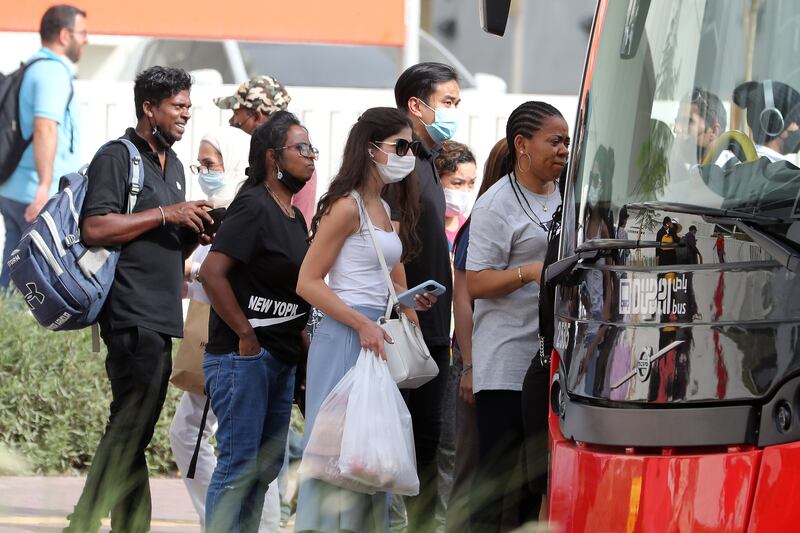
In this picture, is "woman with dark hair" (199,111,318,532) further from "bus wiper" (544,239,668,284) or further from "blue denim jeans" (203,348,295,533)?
"bus wiper" (544,239,668,284)

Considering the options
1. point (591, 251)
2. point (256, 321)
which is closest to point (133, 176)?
→ point (256, 321)

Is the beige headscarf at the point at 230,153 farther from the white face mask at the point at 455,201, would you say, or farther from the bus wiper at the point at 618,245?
the bus wiper at the point at 618,245

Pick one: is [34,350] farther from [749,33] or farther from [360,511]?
[749,33]

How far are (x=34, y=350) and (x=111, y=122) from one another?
2670 millimetres

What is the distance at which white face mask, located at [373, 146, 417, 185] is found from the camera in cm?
534

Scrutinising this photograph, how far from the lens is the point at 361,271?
5277 mm

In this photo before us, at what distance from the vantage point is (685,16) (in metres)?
3.98

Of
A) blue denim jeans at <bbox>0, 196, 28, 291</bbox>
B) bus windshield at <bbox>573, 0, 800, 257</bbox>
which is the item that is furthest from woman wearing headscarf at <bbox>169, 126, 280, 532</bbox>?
blue denim jeans at <bbox>0, 196, 28, 291</bbox>

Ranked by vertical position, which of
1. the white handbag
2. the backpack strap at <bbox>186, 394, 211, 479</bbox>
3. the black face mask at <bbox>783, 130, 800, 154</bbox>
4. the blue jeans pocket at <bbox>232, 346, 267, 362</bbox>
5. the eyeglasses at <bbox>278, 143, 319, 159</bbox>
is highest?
the black face mask at <bbox>783, 130, 800, 154</bbox>

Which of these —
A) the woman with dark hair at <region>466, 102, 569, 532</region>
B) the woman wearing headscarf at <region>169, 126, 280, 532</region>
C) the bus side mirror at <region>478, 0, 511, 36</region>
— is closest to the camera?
the bus side mirror at <region>478, 0, 511, 36</region>

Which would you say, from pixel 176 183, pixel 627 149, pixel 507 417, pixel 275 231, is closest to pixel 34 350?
pixel 176 183

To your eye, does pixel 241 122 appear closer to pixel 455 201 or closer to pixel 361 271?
pixel 455 201

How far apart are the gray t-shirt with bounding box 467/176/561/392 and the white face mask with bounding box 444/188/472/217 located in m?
2.55

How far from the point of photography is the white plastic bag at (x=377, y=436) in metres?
4.89
